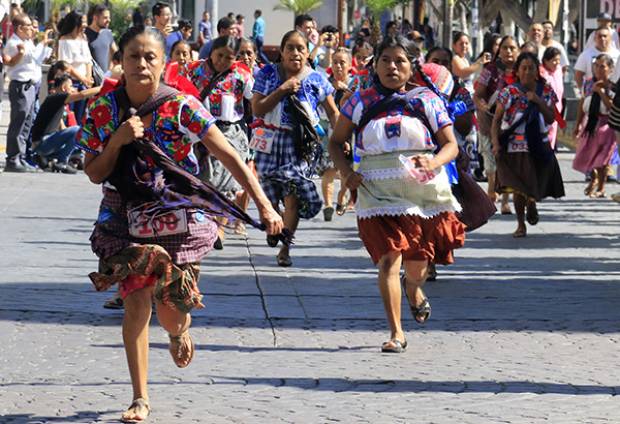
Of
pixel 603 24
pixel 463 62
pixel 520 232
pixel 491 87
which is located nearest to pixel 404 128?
pixel 520 232

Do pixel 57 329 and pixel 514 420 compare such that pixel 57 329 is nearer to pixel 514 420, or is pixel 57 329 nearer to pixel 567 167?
pixel 514 420

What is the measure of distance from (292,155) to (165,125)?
5.67 metres

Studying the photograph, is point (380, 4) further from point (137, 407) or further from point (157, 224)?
point (137, 407)

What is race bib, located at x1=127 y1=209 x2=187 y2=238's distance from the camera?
686 cm

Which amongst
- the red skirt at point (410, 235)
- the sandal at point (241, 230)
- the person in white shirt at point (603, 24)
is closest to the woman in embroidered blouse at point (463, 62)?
the person in white shirt at point (603, 24)

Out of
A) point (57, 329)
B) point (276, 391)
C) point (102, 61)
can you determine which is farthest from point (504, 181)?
point (102, 61)

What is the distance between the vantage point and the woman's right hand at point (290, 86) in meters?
12.0

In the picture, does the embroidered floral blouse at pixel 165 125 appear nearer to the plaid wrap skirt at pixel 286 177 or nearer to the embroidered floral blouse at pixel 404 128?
the embroidered floral blouse at pixel 404 128

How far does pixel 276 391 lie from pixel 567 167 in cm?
1429

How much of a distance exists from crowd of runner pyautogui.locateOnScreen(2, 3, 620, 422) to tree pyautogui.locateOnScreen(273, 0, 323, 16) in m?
44.1

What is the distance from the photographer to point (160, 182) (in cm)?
683

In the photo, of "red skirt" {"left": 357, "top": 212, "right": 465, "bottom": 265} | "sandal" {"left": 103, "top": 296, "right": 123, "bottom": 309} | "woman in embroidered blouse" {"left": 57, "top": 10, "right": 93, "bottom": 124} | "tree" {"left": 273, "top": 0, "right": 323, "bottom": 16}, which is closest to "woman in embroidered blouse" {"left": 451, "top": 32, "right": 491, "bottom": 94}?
"woman in embroidered blouse" {"left": 57, "top": 10, "right": 93, "bottom": 124}

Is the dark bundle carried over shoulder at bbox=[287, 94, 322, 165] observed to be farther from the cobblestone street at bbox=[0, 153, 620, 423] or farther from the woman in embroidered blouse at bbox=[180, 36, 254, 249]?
the cobblestone street at bbox=[0, 153, 620, 423]

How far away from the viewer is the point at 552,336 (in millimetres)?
9062
